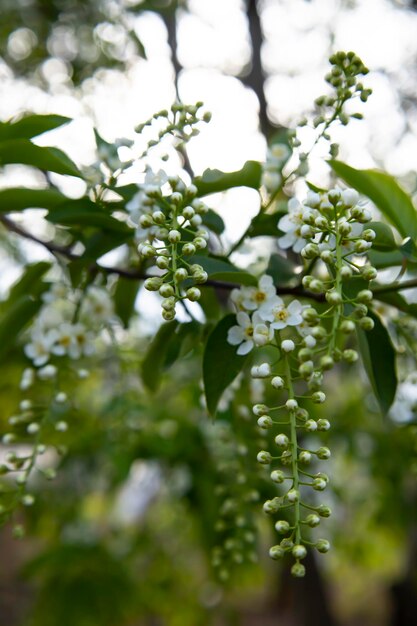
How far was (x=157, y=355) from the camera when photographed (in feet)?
4.07

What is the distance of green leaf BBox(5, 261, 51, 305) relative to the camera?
1295 millimetres

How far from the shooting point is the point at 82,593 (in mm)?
2537

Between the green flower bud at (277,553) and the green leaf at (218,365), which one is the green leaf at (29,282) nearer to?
the green leaf at (218,365)

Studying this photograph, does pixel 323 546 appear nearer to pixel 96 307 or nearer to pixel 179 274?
pixel 179 274

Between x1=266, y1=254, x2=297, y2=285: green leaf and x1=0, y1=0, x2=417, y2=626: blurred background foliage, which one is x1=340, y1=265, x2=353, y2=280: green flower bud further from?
x1=0, y1=0, x2=417, y2=626: blurred background foliage

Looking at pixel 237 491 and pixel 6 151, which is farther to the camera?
pixel 237 491

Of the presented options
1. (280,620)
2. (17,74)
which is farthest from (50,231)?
(280,620)

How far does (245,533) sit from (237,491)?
3.7 inches

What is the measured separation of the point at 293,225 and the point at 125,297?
17.1 inches

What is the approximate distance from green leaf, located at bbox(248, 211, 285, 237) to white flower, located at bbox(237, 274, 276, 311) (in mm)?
140

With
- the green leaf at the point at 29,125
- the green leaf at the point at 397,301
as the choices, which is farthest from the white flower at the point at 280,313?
the green leaf at the point at 29,125

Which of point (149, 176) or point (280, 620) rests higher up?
point (149, 176)

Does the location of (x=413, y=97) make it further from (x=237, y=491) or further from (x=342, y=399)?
(x=237, y=491)

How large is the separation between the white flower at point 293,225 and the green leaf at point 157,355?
0.24 metres
